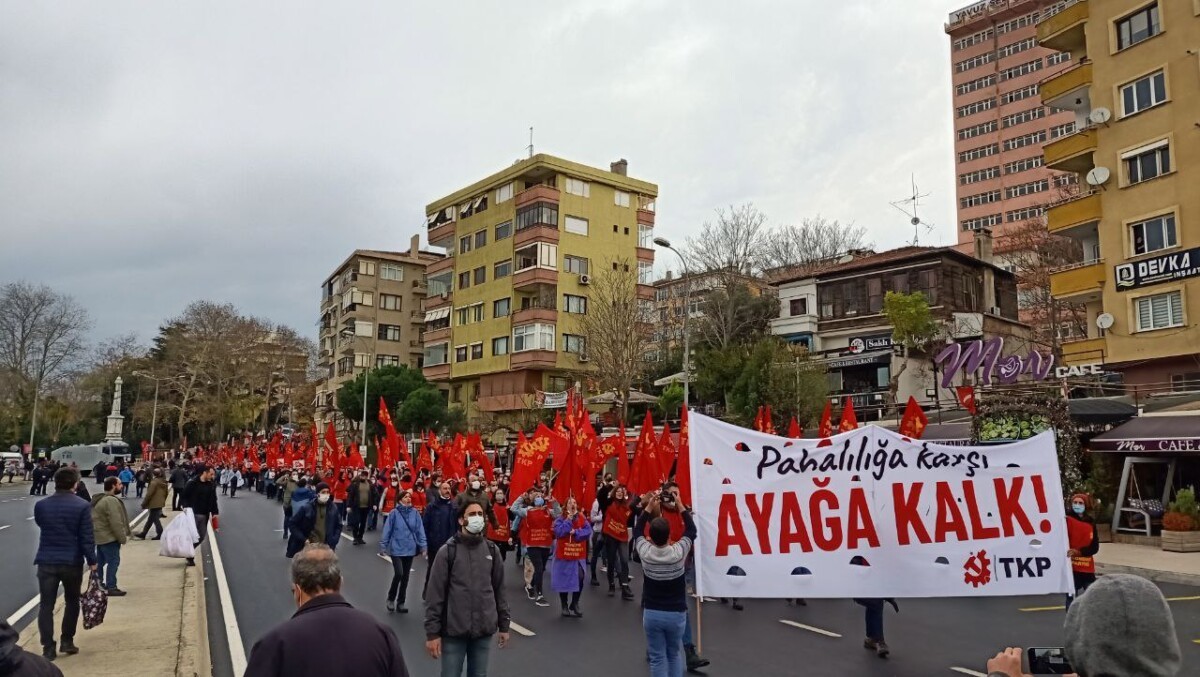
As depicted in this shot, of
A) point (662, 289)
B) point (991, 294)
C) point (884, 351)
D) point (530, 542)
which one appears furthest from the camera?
point (662, 289)

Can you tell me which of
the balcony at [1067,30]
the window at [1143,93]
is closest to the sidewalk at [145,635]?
the window at [1143,93]

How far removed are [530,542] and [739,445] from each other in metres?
6.10

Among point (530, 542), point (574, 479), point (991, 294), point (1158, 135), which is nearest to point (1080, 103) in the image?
point (1158, 135)

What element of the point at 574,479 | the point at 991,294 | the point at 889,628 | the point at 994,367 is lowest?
the point at 889,628

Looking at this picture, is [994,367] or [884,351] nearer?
[994,367]

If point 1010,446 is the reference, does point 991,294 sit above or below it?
above

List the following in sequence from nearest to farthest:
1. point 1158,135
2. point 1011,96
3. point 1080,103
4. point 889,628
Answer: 1. point 889,628
2. point 1158,135
3. point 1080,103
4. point 1011,96

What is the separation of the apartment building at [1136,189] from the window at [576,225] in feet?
102

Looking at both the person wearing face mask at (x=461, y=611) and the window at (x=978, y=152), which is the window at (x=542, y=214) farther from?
the person wearing face mask at (x=461, y=611)

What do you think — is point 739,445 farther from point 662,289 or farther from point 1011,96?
point 1011,96

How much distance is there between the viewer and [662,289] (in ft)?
202

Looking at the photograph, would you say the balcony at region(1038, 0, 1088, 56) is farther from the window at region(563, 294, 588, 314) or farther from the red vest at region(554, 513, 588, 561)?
the red vest at region(554, 513, 588, 561)

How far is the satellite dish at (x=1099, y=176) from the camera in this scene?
29.7m

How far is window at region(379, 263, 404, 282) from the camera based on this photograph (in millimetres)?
77250
